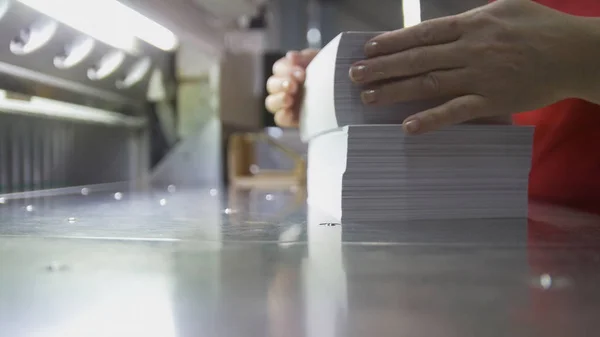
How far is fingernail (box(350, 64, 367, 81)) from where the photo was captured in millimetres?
655

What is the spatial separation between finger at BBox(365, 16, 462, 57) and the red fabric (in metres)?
0.44

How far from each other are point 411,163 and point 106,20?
34.6 inches

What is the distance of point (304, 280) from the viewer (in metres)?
0.39

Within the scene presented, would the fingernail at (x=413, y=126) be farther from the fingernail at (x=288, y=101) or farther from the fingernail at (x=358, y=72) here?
the fingernail at (x=288, y=101)

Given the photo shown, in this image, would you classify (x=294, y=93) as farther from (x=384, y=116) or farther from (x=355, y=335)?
(x=355, y=335)

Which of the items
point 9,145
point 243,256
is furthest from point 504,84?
point 9,145

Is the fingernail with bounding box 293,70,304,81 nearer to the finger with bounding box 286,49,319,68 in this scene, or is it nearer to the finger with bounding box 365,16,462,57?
the finger with bounding box 286,49,319,68

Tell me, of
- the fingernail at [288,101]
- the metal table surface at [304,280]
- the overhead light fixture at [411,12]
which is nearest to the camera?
the metal table surface at [304,280]

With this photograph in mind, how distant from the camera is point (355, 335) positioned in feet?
0.94

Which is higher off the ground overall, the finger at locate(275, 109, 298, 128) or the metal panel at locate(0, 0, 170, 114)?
the metal panel at locate(0, 0, 170, 114)

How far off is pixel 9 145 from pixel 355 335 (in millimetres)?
1234

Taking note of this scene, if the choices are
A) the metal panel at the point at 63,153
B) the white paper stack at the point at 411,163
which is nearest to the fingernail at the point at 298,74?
the white paper stack at the point at 411,163

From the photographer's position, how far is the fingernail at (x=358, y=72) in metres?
0.65

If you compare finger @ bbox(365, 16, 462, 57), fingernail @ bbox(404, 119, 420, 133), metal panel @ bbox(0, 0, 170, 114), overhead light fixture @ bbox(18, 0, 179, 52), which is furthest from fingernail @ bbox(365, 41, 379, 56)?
metal panel @ bbox(0, 0, 170, 114)
